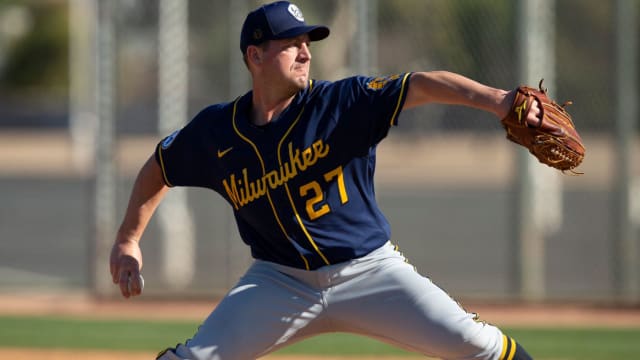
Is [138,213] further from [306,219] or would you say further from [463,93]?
[463,93]

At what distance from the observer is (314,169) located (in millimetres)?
4344

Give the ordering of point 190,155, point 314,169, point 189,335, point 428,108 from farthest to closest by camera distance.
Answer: point 428,108
point 189,335
point 190,155
point 314,169

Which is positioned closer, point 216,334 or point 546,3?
point 216,334

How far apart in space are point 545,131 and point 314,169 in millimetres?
995

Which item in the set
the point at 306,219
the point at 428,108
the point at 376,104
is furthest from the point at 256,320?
the point at 428,108

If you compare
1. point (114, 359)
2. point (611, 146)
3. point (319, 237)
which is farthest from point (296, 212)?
point (611, 146)

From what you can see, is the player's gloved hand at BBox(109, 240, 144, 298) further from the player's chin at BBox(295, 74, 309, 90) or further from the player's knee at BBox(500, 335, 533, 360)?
the player's knee at BBox(500, 335, 533, 360)

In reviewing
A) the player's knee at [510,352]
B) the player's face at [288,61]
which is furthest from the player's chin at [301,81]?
the player's knee at [510,352]

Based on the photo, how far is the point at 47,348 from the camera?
7785 millimetres

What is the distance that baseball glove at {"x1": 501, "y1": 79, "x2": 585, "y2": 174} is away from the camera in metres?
3.86

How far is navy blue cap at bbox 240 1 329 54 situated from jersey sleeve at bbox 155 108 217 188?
422 millimetres

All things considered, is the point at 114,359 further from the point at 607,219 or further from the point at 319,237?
the point at 607,219

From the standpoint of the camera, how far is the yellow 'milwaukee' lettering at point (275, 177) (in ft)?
14.2

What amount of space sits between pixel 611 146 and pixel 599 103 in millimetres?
431
